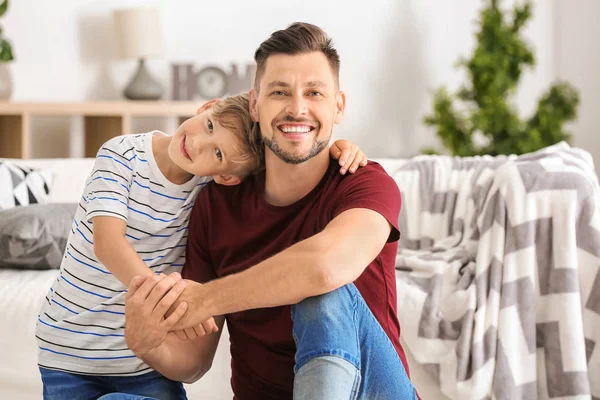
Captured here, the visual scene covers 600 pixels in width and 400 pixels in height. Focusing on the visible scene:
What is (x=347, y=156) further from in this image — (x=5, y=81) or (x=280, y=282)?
(x=5, y=81)

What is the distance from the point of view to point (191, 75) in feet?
13.6

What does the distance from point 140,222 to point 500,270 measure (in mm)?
1034

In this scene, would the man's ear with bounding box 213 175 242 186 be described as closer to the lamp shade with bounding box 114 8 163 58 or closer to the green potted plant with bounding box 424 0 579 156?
the lamp shade with bounding box 114 8 163 58

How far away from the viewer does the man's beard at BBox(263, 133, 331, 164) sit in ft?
4.82

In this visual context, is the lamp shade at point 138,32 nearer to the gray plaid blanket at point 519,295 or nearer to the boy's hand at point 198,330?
the gray plaid blanket at point 519,295

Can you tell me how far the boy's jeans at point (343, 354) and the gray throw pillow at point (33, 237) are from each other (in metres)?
1.32

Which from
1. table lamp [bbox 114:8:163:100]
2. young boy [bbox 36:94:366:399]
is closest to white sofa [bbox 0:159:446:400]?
young boy [bbox 36:94:366:399]

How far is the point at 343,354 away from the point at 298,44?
2.00 feet

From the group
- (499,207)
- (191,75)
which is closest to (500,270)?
(499,207)

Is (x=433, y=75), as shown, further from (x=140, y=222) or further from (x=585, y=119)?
(x=140, y=222)

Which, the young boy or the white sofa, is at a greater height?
the young boy

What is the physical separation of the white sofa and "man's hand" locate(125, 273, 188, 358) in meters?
0.70

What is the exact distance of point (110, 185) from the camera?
1.41 metres

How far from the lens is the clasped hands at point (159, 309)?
4.21 feet
